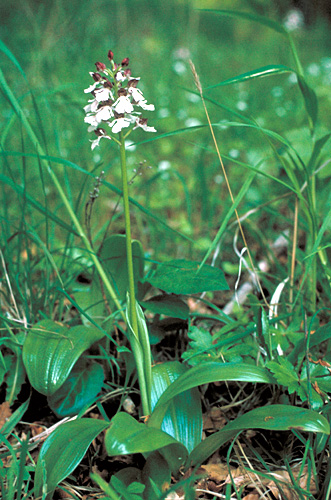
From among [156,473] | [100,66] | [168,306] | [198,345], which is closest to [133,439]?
[156,473]

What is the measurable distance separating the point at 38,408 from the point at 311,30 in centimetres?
733

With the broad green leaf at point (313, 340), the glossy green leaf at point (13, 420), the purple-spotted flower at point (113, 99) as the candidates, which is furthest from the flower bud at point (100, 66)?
the glossy green leaf at point (13, 420)

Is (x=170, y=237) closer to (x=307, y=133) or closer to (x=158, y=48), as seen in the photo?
(x=307, y=133)

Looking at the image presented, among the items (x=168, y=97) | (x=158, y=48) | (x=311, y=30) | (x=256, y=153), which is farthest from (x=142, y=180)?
(x=311, y=30)

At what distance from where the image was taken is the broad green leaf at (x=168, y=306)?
101cm

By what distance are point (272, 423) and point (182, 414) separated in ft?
0.76

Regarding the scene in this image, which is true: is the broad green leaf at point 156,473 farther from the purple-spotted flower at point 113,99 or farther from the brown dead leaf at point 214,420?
the purple-spotted flower at point 113,99

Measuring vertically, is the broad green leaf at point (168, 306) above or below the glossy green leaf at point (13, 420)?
above

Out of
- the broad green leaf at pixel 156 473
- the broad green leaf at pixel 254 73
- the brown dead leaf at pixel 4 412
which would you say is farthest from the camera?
the brown dead leaf at pixel 4 412

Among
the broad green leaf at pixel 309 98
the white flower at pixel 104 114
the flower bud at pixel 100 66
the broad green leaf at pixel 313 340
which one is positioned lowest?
the broad green leaf at pixel 313 340

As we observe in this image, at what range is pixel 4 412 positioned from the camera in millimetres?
1014

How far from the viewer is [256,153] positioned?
7.51 feet

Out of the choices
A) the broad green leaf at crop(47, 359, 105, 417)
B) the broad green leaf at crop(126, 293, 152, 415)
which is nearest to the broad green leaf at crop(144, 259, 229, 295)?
the broad green leaf at crop(126, 293, 152, 415)

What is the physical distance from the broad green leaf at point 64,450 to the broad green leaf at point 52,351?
0.44 ft
